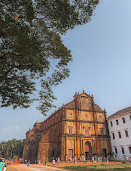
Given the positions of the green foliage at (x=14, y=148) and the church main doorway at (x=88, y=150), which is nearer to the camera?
the church main doorway at (x=88, y=150)

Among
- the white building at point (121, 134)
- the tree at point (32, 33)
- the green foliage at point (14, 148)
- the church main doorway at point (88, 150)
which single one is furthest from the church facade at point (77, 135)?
the green foliage at point (14, 148)

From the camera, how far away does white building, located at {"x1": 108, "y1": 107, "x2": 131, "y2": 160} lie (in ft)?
102

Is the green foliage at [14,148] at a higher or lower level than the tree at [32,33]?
lower

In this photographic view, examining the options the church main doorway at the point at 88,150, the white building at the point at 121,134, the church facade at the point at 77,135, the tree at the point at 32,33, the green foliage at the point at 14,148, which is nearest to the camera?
the tree at the point at 32,33

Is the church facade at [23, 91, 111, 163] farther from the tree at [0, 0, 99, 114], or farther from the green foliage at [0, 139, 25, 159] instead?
the green foliage at [0, 139, 25, 159]

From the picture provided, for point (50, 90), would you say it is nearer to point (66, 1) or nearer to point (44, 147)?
point (66, 1)

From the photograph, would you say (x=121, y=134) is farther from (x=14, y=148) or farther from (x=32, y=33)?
(x=14, y=148)

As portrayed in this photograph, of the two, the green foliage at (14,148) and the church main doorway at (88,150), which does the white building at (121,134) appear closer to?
the church main doorway at (88,150)

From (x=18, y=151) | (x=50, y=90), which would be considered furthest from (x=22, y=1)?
(x=18, y=151)

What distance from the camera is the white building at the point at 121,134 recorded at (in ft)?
102

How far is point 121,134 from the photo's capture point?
33250mm

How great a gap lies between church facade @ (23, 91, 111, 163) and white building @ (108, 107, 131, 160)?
1.90m

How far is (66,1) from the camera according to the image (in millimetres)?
8648

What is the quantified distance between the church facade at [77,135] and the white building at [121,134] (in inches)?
74.8
